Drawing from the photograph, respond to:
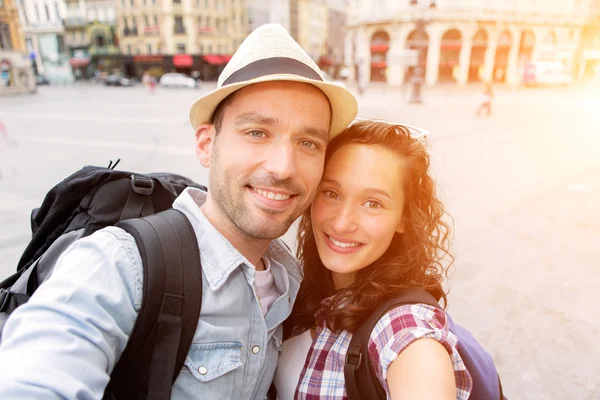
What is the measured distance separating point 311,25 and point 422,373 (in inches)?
2289

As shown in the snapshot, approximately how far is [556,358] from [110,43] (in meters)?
51.9

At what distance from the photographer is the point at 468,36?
3569cm

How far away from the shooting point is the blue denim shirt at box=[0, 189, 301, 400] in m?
0.98

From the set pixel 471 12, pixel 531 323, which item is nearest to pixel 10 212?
pixel 531 323

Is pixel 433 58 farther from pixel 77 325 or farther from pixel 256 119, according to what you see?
pixel 77 325

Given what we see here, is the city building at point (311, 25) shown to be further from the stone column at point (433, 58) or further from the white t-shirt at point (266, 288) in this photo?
the white t-shirt at point (266, 288)

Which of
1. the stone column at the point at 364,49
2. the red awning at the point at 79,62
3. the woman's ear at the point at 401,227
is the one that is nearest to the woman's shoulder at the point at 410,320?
the woman's ear at the point at 401,227

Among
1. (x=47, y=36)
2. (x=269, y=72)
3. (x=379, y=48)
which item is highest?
(x=47, y=36)

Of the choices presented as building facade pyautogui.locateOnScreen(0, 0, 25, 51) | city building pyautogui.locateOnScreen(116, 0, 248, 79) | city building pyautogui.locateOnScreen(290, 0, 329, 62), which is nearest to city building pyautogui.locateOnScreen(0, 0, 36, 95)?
building facade pyautogui.locateOnScreen(0, 0, 25, 51)

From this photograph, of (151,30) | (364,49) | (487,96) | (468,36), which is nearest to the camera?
(487,96)

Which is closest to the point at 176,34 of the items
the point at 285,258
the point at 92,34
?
the point at 92,34

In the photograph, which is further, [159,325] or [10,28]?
[10,28]

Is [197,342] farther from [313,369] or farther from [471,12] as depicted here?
[471,12]

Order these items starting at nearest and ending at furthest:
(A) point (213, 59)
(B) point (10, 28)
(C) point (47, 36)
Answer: (B) point (10, 28), (A) point (213, 59), (C) point (47, 36)
